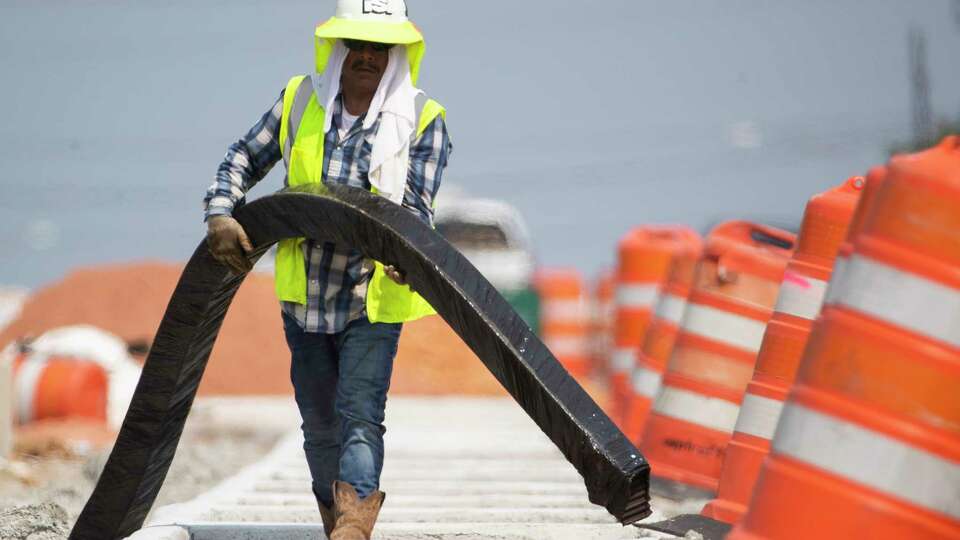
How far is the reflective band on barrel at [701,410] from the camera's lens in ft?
33.9

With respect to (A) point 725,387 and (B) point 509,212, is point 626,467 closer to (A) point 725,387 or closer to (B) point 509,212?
(A) point 725,387

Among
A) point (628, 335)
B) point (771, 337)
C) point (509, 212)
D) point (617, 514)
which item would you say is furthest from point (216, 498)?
point (509, 212)

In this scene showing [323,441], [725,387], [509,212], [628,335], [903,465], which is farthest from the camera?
[509,212]

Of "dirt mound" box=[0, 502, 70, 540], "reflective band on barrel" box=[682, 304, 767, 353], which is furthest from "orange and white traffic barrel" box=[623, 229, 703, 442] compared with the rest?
"dirt mound" box=[0, 502, 70, 540]

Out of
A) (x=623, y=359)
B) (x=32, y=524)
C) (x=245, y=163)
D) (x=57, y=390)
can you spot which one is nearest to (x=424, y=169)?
(x=245, y=163)

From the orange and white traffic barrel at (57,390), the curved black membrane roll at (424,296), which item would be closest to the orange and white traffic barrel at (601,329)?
the orange and white traffic barrel at (57,390)

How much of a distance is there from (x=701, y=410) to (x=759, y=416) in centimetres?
206

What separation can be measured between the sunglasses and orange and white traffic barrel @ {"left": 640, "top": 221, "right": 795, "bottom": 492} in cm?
437

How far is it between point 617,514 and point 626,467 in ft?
0.64

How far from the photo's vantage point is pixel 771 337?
8352mm

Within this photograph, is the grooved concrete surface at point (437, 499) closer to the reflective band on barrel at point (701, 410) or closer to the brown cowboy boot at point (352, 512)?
the reflective band on barrel at point (701, 410)

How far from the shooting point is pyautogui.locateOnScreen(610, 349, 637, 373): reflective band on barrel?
55.0 ft

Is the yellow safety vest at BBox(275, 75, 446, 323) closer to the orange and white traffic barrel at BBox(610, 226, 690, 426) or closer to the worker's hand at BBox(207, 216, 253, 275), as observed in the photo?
the worker's hand at BBox(207, 216, 253, 275)

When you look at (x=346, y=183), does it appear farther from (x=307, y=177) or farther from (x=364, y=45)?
(x=364, y=45)
